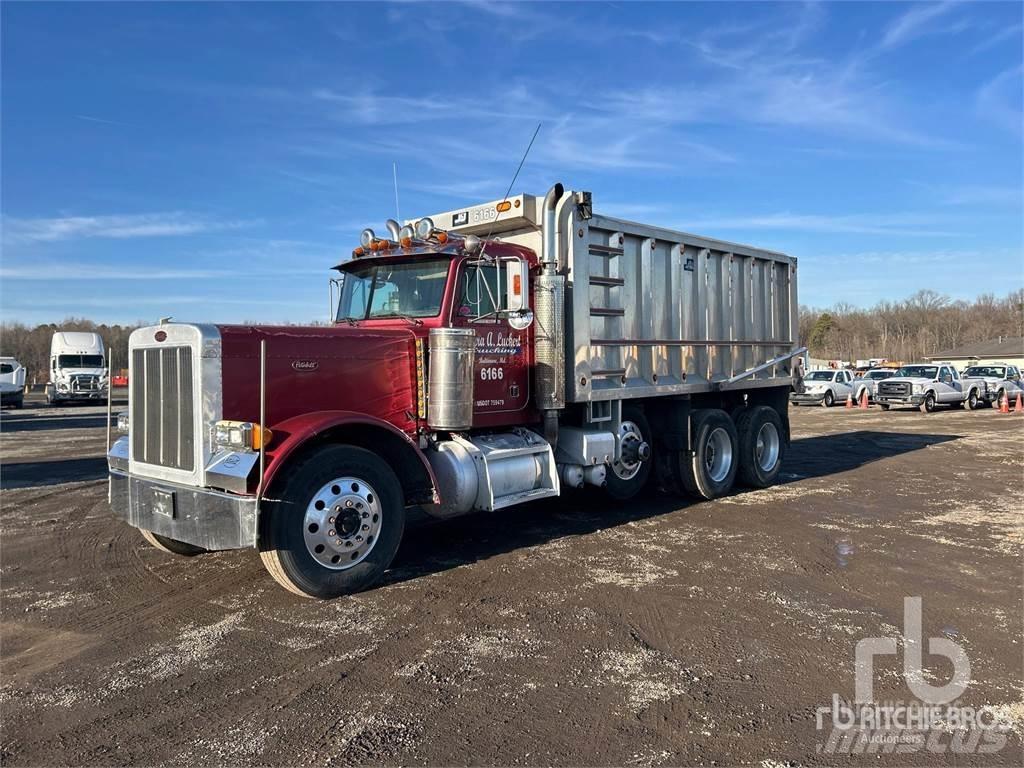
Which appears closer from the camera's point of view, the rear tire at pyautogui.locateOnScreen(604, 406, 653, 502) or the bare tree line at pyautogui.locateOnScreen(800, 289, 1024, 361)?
the rear tire at pyautogui.locateOnScreen(604, 406, 653, 502)

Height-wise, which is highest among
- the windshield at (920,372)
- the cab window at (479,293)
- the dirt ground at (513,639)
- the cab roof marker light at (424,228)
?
the cab roof marker light at (424,228)

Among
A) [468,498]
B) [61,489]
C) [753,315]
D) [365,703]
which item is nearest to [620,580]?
[468,498]

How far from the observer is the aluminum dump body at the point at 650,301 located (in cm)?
750

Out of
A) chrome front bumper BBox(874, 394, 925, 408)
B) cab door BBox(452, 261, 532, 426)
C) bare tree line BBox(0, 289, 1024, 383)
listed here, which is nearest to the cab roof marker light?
cab door BBox(452, 261, 532, 426)

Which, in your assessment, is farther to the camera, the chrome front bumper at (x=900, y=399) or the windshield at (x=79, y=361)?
the windshield at (x=79, y=361)

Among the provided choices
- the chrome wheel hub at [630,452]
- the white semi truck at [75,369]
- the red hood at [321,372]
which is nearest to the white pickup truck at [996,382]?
the chrome wheel hub at [630,452]

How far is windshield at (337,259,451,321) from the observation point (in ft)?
21.6

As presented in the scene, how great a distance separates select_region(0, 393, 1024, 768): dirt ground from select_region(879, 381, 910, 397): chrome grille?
2153 centimetres

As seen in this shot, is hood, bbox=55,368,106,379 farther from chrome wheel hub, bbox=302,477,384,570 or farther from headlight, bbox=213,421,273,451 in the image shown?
chrome wheel hub, bbox=302,477,384,570

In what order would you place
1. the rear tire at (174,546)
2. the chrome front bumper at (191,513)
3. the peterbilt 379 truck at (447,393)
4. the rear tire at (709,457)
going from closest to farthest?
the chrome front bumper at (191,513)
the peterbilt 379 truck at (447,393)
the rear tire at (174,546)
the rear tire at (709,457)

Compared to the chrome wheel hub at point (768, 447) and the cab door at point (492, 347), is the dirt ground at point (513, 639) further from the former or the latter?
the chrome wheel hub at point (768, 447)

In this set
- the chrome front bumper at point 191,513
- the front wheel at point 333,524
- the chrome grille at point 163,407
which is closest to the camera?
the chrome front bumper at point 191,513

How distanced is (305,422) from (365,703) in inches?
88.2

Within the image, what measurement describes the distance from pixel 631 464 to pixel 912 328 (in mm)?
113359
